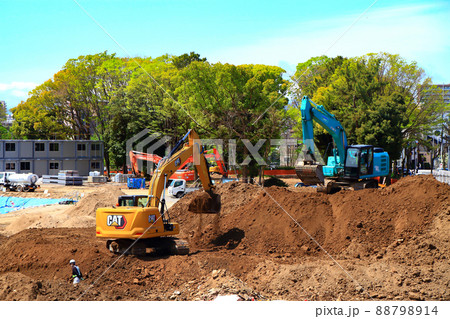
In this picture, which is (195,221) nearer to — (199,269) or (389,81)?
(199,269)

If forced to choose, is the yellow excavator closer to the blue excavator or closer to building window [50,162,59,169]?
the blue excavator

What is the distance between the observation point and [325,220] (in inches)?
779

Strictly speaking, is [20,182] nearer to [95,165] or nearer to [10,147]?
[10,147]

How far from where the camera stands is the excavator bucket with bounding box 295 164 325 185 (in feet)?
79.1

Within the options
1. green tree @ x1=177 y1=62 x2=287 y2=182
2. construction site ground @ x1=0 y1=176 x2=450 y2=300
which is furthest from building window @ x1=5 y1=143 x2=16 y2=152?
construction site ground @ x1=0 y1=176 x2=450 y2=300

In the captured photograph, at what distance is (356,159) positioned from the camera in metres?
26.3

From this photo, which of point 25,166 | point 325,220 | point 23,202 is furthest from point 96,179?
point 325,220

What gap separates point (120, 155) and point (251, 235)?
41.3 m

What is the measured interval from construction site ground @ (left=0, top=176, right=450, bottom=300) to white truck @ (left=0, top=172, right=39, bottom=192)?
2395 cm

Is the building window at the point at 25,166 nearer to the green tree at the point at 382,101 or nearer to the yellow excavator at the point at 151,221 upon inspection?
the green tree at the point at 382,101

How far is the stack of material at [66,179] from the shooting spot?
173 ft

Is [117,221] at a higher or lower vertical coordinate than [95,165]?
lower

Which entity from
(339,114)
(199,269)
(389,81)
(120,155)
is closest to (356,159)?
(199,269)

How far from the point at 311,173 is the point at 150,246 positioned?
1024 centimetres
